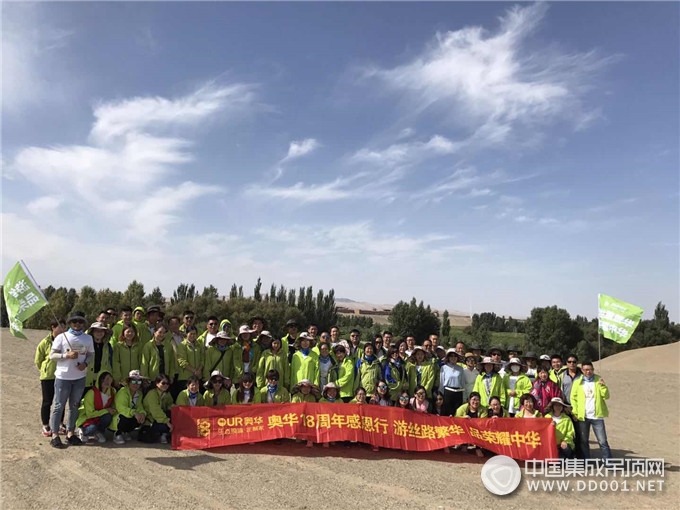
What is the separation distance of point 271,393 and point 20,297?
4809mm

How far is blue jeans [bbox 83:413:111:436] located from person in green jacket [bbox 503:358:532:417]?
7.59 metres

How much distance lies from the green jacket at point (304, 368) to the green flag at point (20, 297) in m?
4.71

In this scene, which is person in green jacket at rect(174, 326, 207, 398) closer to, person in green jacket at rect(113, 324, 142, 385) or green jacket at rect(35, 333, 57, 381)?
person in green jacket at rect(113, 324, 142, 385)

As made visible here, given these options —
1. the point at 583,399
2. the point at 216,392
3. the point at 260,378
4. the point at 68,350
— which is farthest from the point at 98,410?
the point at 583,399

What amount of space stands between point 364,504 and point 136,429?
4.66 metres

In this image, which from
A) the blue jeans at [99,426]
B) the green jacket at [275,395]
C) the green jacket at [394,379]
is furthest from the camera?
the green jacket at [394,379]

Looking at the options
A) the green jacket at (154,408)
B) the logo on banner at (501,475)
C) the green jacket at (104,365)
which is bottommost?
the logo on banner at (501,475)

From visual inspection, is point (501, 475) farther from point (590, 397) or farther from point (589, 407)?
point (590, 397)

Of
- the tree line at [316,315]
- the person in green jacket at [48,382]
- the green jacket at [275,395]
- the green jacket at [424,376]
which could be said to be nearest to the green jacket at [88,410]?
the person in green jacket at [48,382]

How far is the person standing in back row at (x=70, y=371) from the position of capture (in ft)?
23.6

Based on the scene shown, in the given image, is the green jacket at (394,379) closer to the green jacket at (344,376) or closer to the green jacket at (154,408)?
the green jacket at (344,376)

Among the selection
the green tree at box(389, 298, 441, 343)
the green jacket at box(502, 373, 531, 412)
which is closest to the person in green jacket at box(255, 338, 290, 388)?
the green jacket at box(502, 373, 531, 412)

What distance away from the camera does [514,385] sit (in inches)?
377

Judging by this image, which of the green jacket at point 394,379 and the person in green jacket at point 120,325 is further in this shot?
the green jacket at point 394,379
